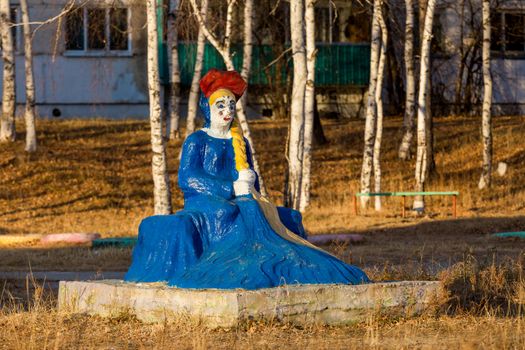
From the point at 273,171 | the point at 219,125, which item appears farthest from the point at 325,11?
the point at 219,125

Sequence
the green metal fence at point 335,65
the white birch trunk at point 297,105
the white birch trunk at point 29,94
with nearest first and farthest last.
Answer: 1. the white birch trunk at point 297,105
2. the white birch trunk at point 29,94
3. the green metal fence at point 335,65

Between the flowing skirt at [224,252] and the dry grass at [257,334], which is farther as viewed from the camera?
the flowing skirt at [224,252]

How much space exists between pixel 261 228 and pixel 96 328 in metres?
1.65

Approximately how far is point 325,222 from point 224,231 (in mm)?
12455

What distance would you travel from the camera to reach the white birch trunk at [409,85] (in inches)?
1053

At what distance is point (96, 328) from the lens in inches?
A: 406

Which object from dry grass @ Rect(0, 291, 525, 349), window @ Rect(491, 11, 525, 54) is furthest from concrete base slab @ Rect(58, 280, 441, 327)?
→ window @ Rect(491, 11, 525, 54)

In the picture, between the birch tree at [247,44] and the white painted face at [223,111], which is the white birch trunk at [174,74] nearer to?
the birch tree at [247,44]

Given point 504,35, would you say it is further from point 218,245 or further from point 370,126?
point 218,245

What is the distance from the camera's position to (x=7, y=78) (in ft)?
98.3

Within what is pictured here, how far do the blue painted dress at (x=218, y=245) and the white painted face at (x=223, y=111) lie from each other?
0.15 meters

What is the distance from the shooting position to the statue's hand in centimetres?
1120

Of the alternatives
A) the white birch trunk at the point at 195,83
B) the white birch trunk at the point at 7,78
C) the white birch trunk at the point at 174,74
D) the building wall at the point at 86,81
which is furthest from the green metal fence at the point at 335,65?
the white birch trunk at the point at 7,78

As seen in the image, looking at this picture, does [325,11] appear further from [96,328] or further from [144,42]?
[96,328]
